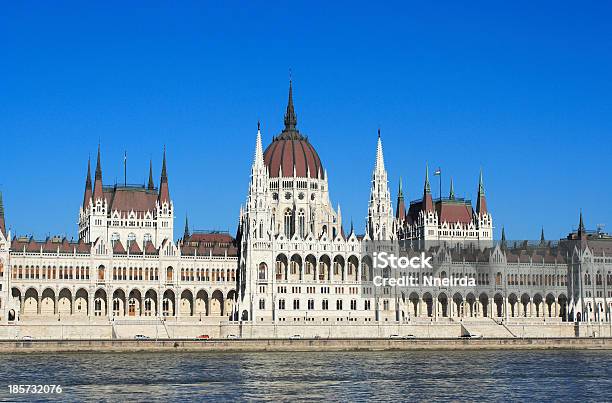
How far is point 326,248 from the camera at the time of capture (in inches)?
6353

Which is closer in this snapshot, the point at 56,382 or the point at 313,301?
the point at 56,382

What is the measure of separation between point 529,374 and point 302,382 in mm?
19273

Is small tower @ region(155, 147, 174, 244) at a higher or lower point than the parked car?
higher

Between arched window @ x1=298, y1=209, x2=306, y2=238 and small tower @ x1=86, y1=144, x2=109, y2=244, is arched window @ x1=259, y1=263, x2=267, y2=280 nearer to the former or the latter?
arched window @ x1=298, y1=209, x2=306, y2=238

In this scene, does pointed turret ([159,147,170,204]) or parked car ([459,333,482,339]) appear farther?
pointed turret ([159,147,170,204])

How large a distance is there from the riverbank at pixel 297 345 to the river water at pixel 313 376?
363 centimetres

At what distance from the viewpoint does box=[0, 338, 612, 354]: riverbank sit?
124 metres

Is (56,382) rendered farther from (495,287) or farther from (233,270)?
(495,287)

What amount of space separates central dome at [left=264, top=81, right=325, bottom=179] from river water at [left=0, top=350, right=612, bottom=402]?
162 ft

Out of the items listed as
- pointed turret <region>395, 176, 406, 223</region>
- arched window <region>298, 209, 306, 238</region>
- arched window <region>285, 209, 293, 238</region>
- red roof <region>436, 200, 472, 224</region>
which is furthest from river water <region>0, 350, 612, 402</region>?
Answer: pointed turret <region>395, 176, 406, 223</region>

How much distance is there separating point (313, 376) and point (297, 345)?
33.3 meters

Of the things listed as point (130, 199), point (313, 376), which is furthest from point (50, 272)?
point (313, 376)

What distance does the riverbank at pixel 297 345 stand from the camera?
4892 inches

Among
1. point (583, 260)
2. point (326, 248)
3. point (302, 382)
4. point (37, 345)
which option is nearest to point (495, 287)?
point (583, 260)
